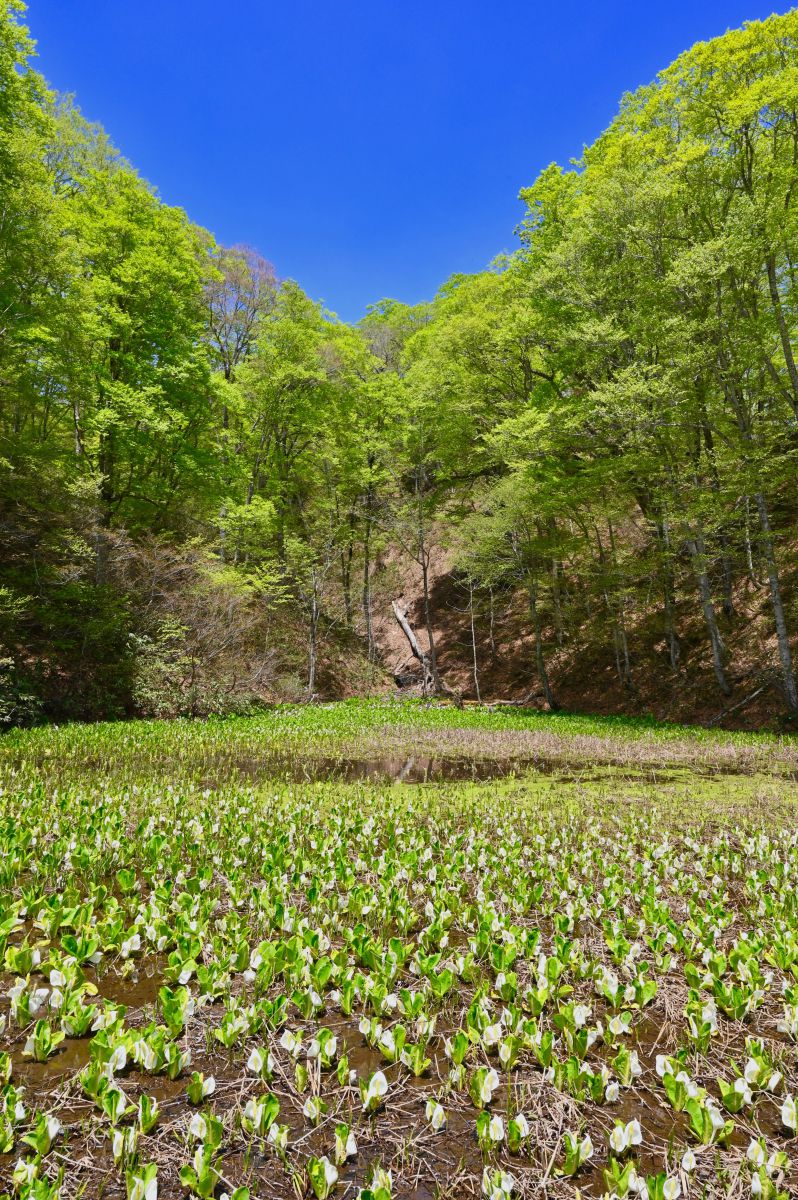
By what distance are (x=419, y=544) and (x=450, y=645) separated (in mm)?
6866

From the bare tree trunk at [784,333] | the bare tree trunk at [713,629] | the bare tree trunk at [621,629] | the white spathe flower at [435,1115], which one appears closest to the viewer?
the white spathe flower at [435,1115]

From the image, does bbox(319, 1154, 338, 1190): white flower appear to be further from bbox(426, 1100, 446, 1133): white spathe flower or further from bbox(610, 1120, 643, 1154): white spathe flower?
bbox(610, 1120, 643, 1154): white spathe flower

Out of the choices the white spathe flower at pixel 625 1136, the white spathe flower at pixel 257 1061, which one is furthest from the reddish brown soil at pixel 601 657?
the white spathe flower at pixel 257 1061

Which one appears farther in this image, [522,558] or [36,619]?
[522,558]

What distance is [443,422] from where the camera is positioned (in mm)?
25891

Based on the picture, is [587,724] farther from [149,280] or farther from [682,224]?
[149,280]

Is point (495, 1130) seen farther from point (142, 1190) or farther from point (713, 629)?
point (713, 629)

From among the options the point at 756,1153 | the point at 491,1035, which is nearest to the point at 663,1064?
the point at 756,1153

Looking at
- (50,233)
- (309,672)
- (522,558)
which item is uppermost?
(50,233)

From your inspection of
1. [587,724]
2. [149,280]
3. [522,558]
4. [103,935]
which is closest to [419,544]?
[522,558]

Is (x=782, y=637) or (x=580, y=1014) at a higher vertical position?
(x=782, y=637)

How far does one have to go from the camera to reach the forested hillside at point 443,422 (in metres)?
14.6

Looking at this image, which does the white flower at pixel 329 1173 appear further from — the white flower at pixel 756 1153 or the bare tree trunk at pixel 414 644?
the bare tree trunk at pixel 414 644

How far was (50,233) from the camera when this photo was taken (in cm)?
1355
